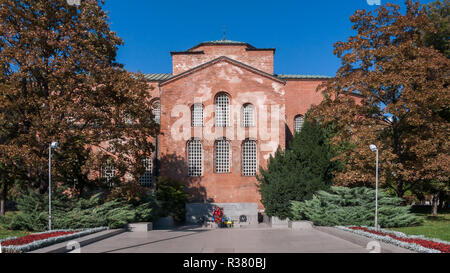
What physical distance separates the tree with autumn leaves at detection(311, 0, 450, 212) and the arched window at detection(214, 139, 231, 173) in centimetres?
911

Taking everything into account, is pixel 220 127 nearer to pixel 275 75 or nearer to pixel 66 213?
pixel 275 75

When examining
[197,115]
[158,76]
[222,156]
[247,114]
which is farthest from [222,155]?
[158,76]

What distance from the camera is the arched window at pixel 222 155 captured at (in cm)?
2898

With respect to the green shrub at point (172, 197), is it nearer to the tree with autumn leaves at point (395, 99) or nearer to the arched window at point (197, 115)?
the arched window at point (197, 115)

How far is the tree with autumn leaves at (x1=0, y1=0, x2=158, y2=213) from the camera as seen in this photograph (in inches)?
641

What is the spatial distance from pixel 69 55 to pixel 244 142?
15649mm

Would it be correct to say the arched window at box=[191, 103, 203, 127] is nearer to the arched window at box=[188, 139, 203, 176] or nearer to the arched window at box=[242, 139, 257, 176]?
the arched window at box=[188, 139, 203, 176]

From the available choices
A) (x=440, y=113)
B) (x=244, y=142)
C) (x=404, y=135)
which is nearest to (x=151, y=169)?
(x=244, y=142)

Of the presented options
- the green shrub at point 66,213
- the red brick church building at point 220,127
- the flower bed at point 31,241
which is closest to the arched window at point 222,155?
the red brick church building at point 220,127

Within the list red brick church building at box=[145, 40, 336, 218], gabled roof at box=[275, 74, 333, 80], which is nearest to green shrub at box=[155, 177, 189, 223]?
red brick church building at box=[145, 40, 336, 218]

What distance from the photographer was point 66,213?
16.5 m

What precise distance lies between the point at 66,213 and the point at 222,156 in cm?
1461

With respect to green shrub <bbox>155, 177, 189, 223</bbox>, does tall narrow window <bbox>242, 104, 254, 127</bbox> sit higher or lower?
higher

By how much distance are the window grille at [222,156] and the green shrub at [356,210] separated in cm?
1047
